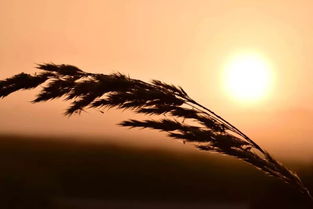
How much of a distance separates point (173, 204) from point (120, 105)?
34.2 feet

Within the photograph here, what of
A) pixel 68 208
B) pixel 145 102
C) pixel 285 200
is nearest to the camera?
pixel 145 102

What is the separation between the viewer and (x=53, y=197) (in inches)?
431

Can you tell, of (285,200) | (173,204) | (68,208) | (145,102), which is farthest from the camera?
(173,204)

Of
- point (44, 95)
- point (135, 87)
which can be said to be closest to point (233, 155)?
point (135, 87)

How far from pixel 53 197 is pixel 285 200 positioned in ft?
17.5

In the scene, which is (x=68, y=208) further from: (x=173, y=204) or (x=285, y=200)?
(x=285, y=200)

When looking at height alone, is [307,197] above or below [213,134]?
below

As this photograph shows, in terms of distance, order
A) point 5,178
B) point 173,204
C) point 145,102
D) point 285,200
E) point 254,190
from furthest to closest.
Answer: point 173,204 → point 5,178 → point 254,190 → point 285,200 → point 145,102

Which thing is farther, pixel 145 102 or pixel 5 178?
pixel 5 178

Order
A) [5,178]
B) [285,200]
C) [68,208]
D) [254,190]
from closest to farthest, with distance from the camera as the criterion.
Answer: [285,200], [254,190], [68,208], [5,178]

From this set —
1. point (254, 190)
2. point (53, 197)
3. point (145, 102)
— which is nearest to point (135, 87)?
point (145, 102)

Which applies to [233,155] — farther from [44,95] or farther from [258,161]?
[44,95]

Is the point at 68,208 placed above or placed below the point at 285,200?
below

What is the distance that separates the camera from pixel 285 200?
7.62 meters
